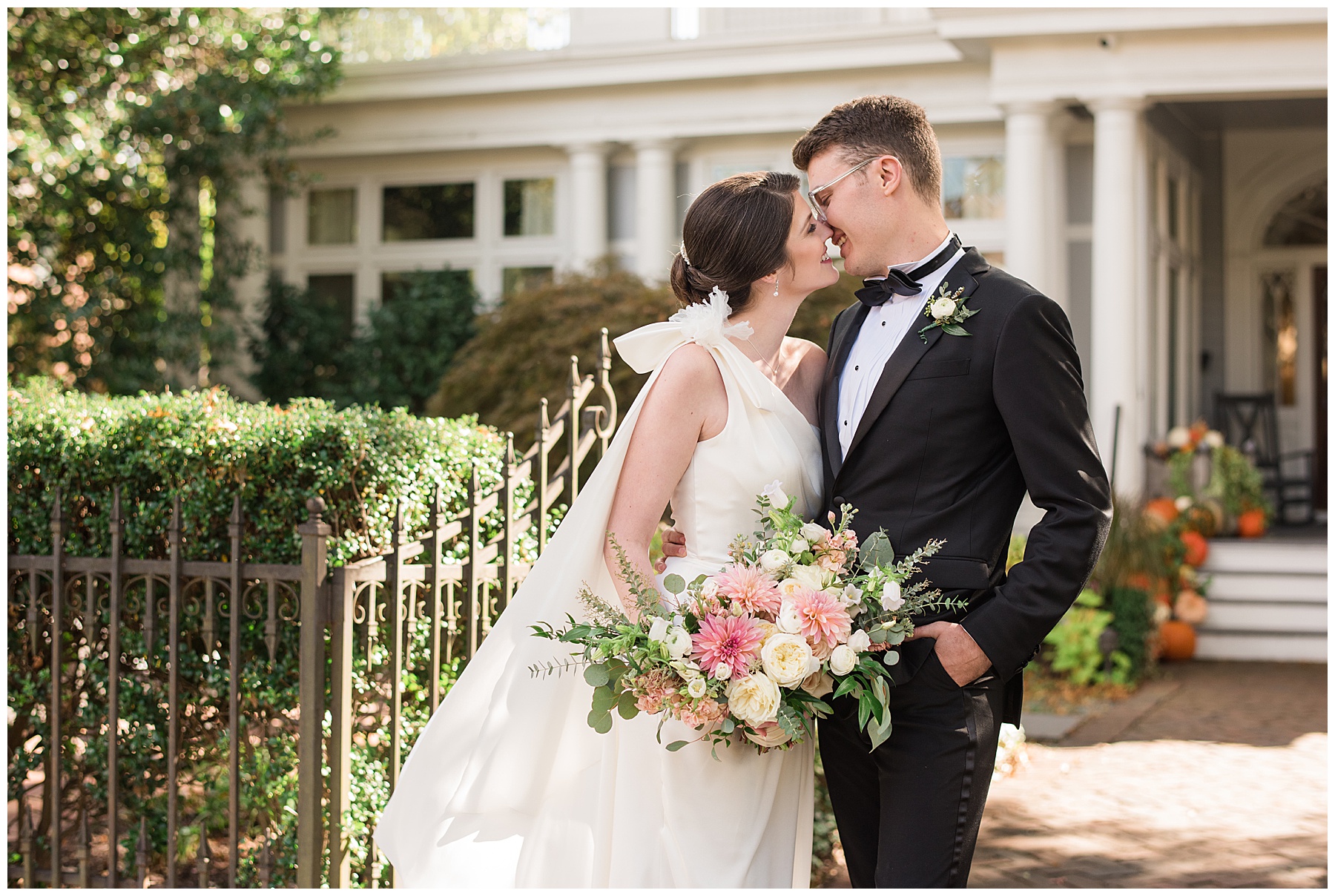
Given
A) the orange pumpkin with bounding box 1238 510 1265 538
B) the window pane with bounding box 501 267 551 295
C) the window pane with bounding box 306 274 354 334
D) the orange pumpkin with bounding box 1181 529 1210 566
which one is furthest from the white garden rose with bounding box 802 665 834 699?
the window pane with bounding box 306 274 354 334

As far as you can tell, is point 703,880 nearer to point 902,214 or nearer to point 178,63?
point 902,214

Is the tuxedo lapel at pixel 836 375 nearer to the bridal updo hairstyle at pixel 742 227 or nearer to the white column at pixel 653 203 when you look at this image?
the bridal updo hairstyle at pixel 742 227

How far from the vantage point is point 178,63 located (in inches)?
436

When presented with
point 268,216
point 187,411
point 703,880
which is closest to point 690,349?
point 703,880

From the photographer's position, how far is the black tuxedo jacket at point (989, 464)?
2.39m

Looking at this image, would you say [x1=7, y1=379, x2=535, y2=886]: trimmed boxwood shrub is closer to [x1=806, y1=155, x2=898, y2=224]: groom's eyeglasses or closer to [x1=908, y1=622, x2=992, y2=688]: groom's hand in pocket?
[x1=806, y1=155, x2=898, y2=224]: groom's eyeglasses

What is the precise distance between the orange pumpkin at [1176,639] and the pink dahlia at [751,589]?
7.63 meters

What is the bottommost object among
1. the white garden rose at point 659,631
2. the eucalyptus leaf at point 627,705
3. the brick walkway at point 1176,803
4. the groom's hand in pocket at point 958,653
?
the brick walkway at point 1176,803

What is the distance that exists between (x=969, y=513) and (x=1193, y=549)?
25.8 feet

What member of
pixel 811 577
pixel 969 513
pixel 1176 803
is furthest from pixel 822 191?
pixel 1176 803

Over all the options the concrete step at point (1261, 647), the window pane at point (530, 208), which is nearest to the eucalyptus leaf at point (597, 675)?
the concrete step at point (1261, 647)

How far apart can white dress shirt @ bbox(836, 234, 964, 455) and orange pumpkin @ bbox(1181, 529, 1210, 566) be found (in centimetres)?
761

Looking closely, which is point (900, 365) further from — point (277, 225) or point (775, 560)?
point (277, 225)

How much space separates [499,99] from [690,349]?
31.5 feet
